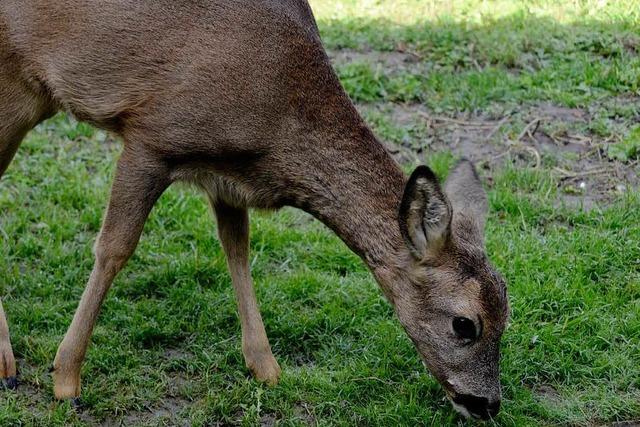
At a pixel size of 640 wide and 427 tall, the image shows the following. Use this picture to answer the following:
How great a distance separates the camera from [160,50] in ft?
19.7

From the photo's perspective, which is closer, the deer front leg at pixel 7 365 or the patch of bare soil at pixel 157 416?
the patch of bare soil at pixel 157 416

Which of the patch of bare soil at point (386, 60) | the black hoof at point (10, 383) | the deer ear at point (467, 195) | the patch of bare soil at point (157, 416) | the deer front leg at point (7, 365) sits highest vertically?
the deer ear at point (467, 195)

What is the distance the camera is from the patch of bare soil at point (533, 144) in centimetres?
846

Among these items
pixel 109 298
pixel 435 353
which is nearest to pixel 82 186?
pixel 109 298

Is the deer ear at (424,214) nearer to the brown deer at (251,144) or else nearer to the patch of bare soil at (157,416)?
the brown deer at (251,144)

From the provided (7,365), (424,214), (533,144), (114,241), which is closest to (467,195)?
(424,214)

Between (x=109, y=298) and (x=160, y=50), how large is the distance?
75.1 inches

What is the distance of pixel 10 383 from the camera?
6316 mm

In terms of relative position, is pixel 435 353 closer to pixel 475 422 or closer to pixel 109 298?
pixel 475 422

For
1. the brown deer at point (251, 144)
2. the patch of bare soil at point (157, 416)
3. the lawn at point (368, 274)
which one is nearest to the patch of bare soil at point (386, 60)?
the lawn at point (368, 274)

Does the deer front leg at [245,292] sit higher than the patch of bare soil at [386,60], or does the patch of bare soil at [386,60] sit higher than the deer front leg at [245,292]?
the patch of bare soil at [386,60]

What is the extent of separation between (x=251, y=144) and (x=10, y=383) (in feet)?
6.41

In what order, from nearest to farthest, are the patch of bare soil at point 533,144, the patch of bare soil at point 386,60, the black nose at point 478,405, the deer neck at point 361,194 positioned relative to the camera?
the black nose at point 478,405
the deer neck at point 361,194
the patch of bare soil at point 533,144
the patch of bare soil at point 386,60

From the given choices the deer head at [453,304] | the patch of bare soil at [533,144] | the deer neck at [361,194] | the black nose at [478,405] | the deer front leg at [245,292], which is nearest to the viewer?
the deer head at [453,304]
